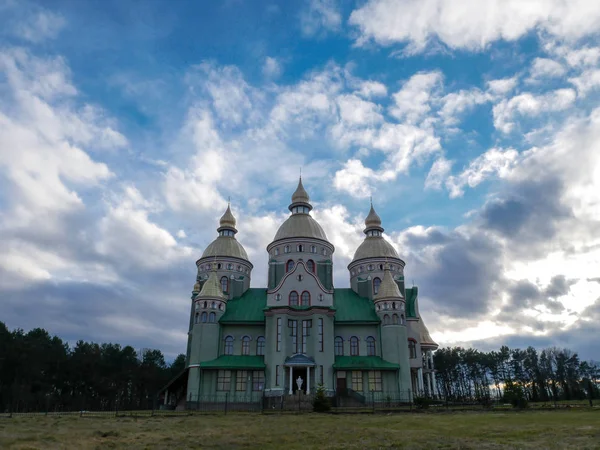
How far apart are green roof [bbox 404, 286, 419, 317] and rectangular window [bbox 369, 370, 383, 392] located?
865 centimetres

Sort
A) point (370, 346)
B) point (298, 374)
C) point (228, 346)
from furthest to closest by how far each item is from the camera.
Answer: point (228, 346) → point (370, 346) → point (298, 374)

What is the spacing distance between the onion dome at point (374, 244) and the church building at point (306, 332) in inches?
45.1

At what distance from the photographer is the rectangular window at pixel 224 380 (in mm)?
43938

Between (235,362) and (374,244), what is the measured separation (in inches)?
832

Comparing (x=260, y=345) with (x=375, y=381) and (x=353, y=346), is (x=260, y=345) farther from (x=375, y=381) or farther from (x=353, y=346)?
(x=375, y=381)

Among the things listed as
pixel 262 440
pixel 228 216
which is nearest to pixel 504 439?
pixel 262 440

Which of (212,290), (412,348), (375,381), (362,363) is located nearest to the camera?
(375,381)

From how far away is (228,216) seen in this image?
2336 inches

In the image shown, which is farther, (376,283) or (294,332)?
(376,283)

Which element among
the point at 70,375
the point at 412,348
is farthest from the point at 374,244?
the point at 70,375

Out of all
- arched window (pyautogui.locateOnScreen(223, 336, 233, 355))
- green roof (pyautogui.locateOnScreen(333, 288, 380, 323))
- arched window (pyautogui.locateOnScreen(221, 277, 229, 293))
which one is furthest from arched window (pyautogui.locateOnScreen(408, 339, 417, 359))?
arched window (pyautogui.locateOnScreen(221, 277, 229, 293))

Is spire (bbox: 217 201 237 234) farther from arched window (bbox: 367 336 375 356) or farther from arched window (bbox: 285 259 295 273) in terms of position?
arched window (bbox: 367 336 375 356)

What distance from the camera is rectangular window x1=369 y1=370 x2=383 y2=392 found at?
4356 centimetres

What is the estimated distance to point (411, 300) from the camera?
52.0 metres
